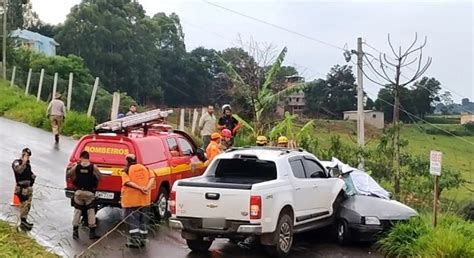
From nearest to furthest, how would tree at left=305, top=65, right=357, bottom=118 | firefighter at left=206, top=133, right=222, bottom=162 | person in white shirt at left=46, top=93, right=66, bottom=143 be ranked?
firefighter at left=206, top=133, right=222, bottom=162
person in white shirt at left=46, top=93, right=66, bottom=143
tree at left=305, top=65, right=357, bottom=118

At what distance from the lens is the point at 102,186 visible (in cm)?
1314

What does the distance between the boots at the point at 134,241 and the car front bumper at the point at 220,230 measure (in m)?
0.75

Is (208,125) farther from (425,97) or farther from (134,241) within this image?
(425,97)

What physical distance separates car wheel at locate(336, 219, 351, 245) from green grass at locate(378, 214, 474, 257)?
628 mm

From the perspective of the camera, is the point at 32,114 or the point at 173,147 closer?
the point at 173,147

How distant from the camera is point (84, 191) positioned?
474 inches

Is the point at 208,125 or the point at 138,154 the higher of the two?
the point at 208,125

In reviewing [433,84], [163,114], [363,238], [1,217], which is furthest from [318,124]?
[1,217]

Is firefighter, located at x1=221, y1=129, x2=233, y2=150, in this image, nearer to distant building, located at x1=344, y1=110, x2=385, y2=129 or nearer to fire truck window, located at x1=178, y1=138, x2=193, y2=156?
fire truck window, located at x1=178, y1=138, x2=193, y2=156

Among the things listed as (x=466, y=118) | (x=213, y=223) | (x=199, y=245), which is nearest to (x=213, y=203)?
(x=213, y=223)

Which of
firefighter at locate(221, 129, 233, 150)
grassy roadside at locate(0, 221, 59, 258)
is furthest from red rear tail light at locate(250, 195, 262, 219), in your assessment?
firefighter at locate(221, 129, 233, 150)

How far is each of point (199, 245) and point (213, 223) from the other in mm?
1135

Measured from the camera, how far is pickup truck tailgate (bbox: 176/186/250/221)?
10.7m

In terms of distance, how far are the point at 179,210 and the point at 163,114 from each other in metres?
4.58
